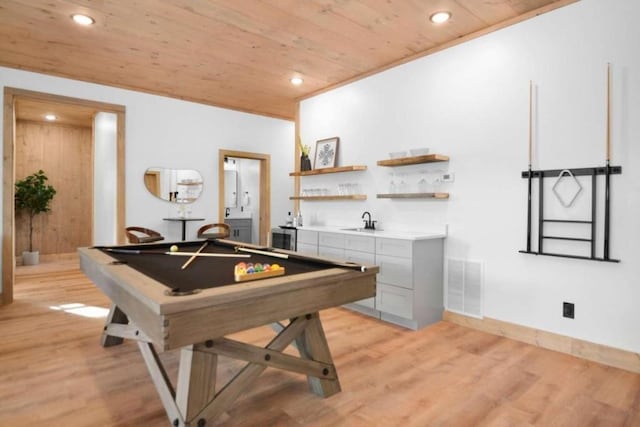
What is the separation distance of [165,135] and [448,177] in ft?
13.3

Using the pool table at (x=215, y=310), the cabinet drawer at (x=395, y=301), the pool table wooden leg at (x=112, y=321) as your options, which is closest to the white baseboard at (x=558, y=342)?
the cabinet drawer at (x=395, y=301)

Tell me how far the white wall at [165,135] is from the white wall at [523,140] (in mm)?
2765

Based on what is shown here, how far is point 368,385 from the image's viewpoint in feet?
7.74

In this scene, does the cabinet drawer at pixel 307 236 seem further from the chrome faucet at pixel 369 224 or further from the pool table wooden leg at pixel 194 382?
the pool table wooden leg at pixel 194 382

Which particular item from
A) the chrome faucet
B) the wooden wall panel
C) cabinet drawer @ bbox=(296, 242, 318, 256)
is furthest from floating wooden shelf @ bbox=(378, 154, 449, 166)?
the wooden wall panel

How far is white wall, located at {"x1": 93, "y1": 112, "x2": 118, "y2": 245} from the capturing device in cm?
575

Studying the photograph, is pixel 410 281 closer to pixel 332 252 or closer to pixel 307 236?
pixel 332 252

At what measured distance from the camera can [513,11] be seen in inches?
122

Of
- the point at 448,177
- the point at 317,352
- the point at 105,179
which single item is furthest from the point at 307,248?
the point at 105,179

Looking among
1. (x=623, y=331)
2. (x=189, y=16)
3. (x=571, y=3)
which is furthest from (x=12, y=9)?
(x=623, y=331)

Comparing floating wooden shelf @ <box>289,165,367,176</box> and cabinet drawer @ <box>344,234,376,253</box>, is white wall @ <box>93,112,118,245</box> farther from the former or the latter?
cabinet drawer @ <box>344,234,376,253</box>

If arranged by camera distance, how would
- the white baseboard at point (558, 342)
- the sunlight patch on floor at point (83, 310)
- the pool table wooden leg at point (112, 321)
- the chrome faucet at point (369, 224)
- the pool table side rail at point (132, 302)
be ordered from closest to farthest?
the pool table side rail at point (132, 302)
the white baseboard at point (558, 342)
the pool table wooden leg at point (112, 321)
the sunlight patch on floor at point (83, 310)
the chrome faucet at point (369, 224)

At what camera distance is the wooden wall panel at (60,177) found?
687 cm

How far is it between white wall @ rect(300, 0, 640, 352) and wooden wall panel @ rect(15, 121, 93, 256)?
242 inches
